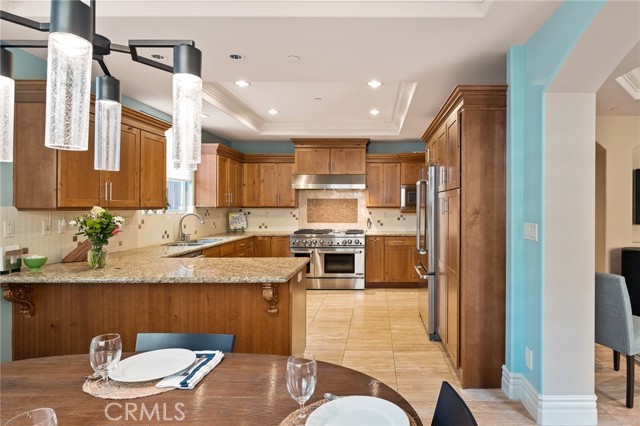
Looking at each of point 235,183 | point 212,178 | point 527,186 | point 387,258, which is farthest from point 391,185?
point 527,186

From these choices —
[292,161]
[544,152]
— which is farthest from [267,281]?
[292,161]

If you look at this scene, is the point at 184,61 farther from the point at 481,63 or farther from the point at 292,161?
the point at 292,161

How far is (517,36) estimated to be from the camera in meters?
2.46

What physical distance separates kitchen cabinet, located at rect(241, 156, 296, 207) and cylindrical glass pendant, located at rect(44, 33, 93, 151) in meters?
5.78

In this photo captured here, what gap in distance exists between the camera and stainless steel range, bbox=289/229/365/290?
619cm

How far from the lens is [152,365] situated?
1357 millimetres

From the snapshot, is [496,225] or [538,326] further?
[496,225]

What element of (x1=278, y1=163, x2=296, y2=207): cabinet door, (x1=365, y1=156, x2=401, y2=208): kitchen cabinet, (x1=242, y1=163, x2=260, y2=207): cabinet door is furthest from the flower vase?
(x1=365, y1=156, x2=401, y2=208): kitchen cabinet

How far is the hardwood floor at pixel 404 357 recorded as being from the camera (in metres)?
2.51

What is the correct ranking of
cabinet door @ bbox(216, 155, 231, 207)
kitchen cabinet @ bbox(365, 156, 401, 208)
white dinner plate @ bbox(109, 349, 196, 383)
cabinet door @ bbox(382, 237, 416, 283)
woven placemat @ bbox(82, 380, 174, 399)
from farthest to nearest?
1. kitchen cabinet @ bbox(365, 156, 401, 208)
2. cabinet door @ bbox(382, 237, 416, 283)
3. cabinet door @ bbox(216, 155, 231, 207)
4. white dinner plate @ bbox(109, 349, 196, 383)
5. woven placemat @ bbox(82, 380, 174, 399)

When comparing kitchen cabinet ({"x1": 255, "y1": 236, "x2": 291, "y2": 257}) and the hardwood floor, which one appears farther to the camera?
kitchen cabinet ({"x1": 255, "y1": 236, "x2": 291, "y2": 257})

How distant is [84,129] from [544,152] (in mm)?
2415

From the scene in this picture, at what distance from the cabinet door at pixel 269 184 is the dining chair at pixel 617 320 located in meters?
4.97

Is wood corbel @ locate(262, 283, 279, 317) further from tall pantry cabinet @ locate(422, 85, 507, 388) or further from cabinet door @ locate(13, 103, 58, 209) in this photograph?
cabinet door @ locate(13, 103, 58, 209)
